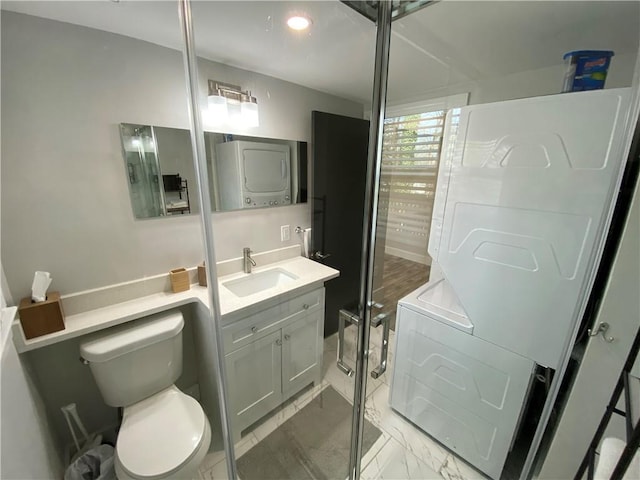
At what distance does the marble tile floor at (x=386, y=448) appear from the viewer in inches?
56.1

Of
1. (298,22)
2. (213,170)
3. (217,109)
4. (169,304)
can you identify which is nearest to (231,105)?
(217,109)

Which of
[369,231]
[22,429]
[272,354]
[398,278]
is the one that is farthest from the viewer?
[398,278]

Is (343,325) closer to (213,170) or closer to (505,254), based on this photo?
(505,254)

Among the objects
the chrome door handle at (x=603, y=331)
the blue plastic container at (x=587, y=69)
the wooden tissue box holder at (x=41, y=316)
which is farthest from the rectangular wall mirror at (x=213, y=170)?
the chrome door handle at (x=603, y=331)

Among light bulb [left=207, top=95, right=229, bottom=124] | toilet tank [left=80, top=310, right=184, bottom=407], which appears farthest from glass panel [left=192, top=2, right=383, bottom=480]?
toilet tank [left=80, top=310, right=184, bottom=407]

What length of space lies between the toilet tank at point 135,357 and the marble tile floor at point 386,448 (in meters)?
0.58

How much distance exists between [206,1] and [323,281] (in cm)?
147

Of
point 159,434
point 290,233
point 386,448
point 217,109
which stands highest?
point 217,109

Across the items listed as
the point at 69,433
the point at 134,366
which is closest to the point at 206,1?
the point at 134,366

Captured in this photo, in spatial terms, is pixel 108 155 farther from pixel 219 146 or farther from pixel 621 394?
pixel 621 394

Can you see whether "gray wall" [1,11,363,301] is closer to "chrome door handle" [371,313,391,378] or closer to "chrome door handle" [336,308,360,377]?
"chrome door handle" [336,308,360,377]

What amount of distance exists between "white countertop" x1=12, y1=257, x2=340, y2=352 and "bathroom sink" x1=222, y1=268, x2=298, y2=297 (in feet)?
0.09

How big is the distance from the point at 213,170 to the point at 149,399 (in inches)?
50.7

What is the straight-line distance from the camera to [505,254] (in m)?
1.17
